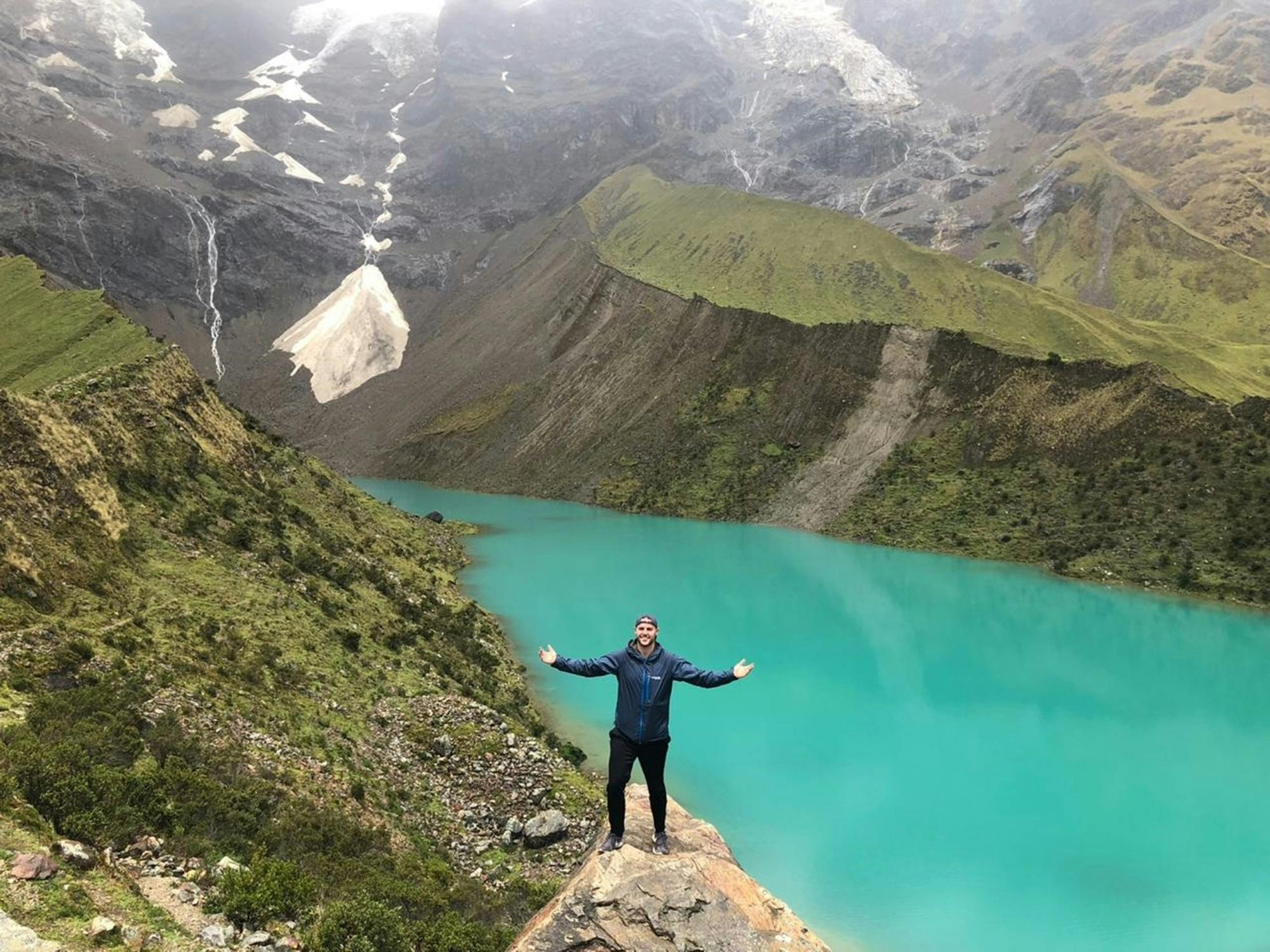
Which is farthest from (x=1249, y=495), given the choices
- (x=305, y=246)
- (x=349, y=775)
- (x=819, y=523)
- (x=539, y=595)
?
(x=305, y=246)

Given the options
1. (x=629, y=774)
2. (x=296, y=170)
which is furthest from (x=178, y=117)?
(x=629, y=774)

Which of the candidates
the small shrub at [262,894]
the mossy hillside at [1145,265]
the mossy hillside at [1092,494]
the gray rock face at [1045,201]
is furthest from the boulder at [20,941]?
the gray rock face at [1045,201]

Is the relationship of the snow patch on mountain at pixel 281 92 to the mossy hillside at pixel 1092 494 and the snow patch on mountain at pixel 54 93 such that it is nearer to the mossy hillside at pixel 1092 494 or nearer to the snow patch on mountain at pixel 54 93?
the snow patch on mountain at pixel 54 93

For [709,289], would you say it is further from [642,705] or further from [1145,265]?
[642,705]

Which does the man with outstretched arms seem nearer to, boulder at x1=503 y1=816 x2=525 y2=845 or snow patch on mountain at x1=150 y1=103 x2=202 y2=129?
boulder at x1=503 y1=816 x2=525 y2=845

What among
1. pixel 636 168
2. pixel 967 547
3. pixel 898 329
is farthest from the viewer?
pixel 636 168

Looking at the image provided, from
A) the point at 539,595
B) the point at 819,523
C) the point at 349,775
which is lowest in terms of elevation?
the point at 349,775

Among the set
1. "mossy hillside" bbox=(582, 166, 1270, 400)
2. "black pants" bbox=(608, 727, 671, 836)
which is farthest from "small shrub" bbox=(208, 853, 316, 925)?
"mossy hillside" bbox=(582, 166, 1270, 400)

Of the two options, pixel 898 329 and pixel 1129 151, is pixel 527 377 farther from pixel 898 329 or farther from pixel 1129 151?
pixel 1129 151
